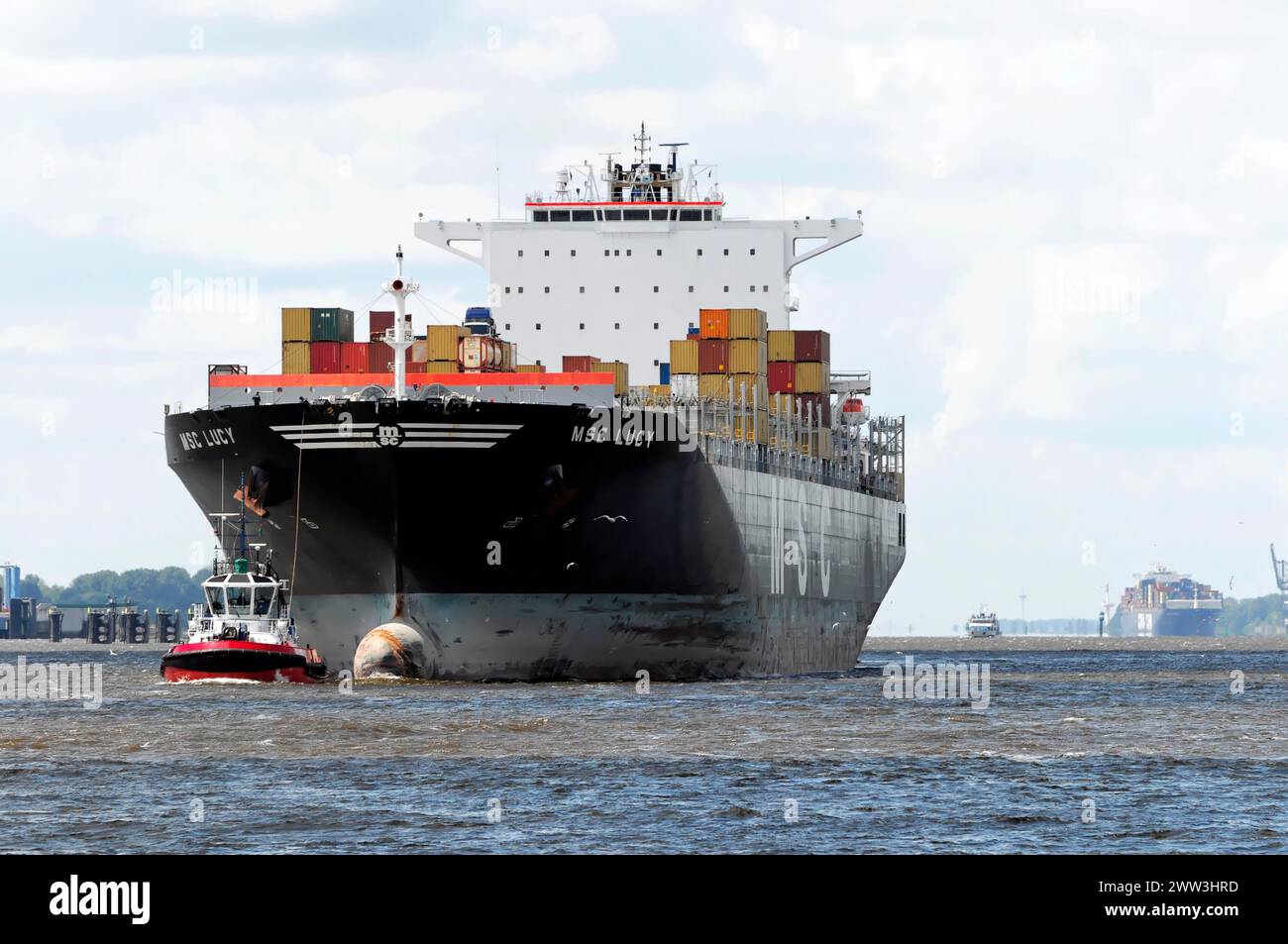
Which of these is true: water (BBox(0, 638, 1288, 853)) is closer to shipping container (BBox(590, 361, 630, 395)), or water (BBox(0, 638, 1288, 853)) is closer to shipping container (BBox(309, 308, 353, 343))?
shipping container (BBox(590, 361, 630, 395))

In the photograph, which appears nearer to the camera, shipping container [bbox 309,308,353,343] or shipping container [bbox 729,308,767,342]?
shipping container [bbox 309,308,353,343]

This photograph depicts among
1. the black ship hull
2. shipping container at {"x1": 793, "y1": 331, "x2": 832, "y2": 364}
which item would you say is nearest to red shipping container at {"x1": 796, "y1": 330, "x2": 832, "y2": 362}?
shipping container at {"x1": 793, "y1": 331, "x2": 832, "y2": 364}

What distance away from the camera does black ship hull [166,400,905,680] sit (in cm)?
4194

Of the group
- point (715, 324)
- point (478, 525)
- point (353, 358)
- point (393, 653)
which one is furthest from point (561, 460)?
point (715, 324)

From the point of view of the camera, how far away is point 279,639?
150ft

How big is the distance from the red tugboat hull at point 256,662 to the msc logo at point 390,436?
645 centimetres

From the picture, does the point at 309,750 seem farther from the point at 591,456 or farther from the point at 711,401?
the point at 711,401

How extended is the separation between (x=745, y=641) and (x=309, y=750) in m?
24.5

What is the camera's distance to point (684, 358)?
53.6 m

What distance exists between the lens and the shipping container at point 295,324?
4878cm

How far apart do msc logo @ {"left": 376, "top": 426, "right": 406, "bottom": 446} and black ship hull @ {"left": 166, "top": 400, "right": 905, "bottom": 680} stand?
30 mm

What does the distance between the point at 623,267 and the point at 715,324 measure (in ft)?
26.6

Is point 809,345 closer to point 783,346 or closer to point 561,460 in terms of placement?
point 783,346
